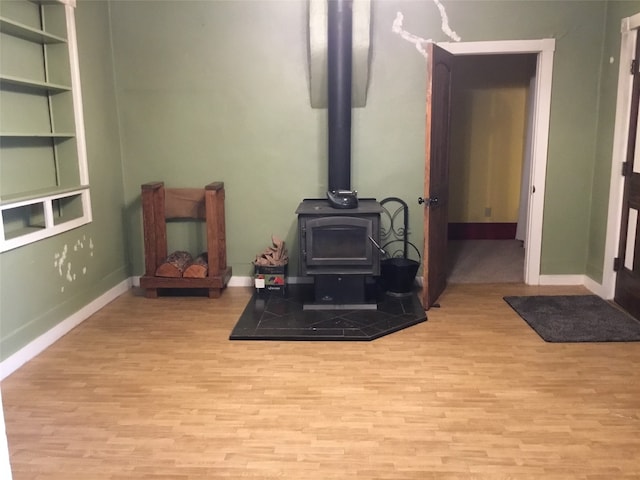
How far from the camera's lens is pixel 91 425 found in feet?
8.20

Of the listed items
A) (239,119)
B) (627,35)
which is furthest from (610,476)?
(239,119)

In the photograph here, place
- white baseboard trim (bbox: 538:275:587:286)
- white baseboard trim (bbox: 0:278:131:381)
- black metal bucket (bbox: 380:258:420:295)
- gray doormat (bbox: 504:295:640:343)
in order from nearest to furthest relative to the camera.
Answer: white baseboard trim (bbox: 0:278:131:381) < gray doormat (bbox: 504:295:640:343) < black metal bucket (bbox: 380:258:420:295) < white baseboard trim (bbox: 538:275:587:286)

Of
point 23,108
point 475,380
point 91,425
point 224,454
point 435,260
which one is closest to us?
point 224,454

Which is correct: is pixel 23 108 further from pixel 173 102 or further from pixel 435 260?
pixel 435 260

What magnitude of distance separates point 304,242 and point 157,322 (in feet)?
3.87

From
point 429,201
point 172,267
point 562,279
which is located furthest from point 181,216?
point 562,279

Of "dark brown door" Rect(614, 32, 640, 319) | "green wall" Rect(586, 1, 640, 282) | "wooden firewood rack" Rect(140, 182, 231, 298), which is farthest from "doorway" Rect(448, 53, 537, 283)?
"wooden firewood rack" Rect(140, 182, 231, 298)

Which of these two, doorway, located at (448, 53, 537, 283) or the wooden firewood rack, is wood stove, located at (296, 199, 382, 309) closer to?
the wooden firewood rack

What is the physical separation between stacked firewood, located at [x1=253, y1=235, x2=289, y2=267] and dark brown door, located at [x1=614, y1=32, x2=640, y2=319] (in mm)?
2532

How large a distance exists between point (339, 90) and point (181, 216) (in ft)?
5.41

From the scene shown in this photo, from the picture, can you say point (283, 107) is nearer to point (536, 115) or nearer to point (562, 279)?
point (536, 115)

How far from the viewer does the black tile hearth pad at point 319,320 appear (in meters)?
3.50

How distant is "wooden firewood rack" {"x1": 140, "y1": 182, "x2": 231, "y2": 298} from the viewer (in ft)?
14.0

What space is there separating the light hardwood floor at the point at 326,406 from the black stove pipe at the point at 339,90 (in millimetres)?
1368
